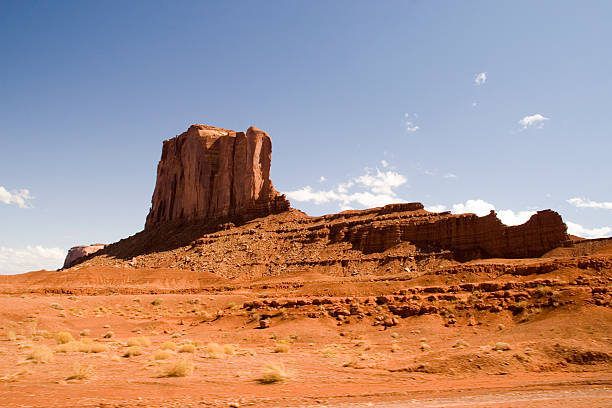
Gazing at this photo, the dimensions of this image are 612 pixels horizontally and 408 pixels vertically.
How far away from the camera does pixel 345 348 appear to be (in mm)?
17797

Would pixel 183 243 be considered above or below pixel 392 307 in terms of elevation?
above

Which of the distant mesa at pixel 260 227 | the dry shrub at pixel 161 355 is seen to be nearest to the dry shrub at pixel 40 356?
the dry shrub at pixel 161 355

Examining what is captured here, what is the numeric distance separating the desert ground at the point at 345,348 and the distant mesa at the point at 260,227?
1926 centimetres

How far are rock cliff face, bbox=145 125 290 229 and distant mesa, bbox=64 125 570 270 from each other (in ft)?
0.67

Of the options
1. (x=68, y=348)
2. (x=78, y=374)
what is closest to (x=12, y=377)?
(x=78, y=374)

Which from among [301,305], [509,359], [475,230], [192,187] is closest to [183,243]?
[192,187]

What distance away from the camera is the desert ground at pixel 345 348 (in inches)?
384

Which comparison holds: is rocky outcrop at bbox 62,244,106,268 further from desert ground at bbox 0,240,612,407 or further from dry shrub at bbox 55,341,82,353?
dry shrub at bbox 55,341,82,353

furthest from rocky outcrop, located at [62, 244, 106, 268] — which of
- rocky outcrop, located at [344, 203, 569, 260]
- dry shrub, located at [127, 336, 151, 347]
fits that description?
dry shrub, located at [127, 336, 151, 347]

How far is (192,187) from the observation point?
8744 centimetres

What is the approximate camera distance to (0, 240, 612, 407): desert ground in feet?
32.0

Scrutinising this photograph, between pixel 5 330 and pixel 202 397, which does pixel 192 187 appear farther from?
pixel 202 397

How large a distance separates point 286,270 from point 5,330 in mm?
33347

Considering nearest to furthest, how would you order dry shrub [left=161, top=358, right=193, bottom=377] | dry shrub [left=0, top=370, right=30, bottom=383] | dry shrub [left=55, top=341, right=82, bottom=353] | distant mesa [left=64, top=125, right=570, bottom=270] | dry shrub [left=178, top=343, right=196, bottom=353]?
dry shrub [left=0, top=370, right=30, bottom=383], dry shrub [left=161, top=358, right=193, bottom=377], dry shrub [left=55, top=341, right=82, bottom=353], dry shrub [left=178, top=343, right=196, bottom=353], distant mesa [left=64, top=125, right=570, bottom=270]
